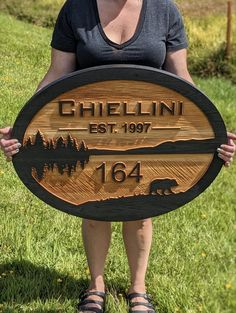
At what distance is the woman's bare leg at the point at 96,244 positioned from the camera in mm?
2779

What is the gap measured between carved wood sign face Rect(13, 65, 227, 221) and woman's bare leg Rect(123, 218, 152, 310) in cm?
31

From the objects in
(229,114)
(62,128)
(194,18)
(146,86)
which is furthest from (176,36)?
(194,18)

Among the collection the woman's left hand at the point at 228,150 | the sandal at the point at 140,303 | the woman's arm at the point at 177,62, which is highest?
the woman's arm at the point at 177,62

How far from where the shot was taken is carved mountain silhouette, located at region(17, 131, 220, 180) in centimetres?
Result: 229

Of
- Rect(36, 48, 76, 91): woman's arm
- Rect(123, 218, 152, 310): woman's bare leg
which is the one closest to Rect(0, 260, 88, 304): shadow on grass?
Rect(123, 218, 152, 310): woman's bare leg

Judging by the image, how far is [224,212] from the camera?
4.11 meters

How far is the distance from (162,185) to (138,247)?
52cm

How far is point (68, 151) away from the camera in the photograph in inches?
90.7

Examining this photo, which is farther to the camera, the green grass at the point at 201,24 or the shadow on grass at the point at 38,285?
the green grass at the point at 201,24

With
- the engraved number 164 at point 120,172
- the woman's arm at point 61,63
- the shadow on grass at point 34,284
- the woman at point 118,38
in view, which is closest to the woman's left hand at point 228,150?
the woman at point 118,38

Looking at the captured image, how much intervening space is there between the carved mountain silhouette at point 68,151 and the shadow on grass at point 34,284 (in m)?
0.91

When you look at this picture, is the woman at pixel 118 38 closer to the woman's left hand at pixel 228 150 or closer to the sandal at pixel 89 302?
the woman's left hand at pixel 228 150

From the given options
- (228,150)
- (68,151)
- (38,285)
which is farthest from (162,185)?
(38,285)

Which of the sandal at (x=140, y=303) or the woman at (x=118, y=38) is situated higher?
the woman at (x=118, y=38)
